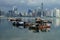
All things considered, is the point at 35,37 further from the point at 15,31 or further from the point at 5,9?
the point at 5,9

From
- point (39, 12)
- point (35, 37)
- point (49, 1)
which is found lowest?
point (35, 37)

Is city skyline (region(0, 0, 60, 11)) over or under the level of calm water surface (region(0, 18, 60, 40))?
over

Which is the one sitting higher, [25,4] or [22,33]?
[25,4]

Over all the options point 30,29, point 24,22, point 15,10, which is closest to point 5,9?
point 15,10

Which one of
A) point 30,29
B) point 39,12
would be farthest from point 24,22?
point 39,12

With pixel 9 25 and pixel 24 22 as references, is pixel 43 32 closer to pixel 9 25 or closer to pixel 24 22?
pixel 24 22

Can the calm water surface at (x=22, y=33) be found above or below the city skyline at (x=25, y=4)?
below

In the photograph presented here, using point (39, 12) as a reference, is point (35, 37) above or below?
below
